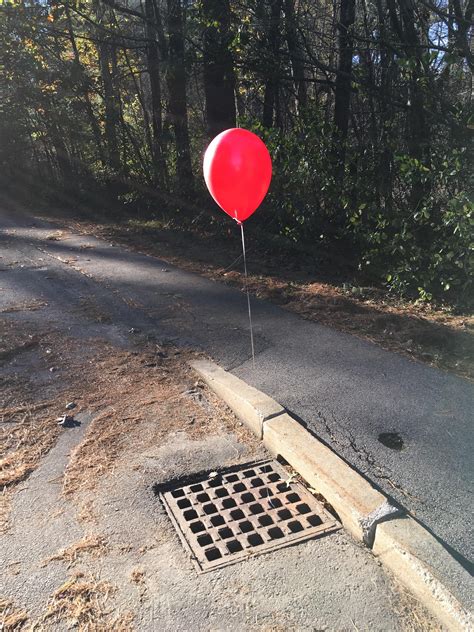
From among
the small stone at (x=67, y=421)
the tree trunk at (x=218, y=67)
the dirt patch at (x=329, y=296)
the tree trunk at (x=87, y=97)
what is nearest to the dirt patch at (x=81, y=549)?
the small stone at (x=67, y=421)

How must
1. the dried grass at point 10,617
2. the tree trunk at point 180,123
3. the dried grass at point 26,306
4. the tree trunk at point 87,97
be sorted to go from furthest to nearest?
the tree trunk at point 87,97
the tree trunk at point 180,123
the dried grass at point 26,306
the dried grass at point 10,617

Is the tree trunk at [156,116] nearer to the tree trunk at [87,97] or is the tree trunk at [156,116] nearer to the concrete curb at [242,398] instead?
the tree trunk at [87,97]

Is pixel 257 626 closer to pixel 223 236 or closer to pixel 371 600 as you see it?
pixel 371 600

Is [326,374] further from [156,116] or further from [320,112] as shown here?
[156,116]

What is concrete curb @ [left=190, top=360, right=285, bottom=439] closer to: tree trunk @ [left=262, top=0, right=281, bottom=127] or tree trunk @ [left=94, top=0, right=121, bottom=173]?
tree trunk @ [left=262, top=0, right=281, bottom=127]

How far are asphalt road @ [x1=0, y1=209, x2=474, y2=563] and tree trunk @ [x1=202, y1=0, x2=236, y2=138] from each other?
401 centimetres

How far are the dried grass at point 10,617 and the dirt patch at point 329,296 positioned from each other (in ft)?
12.4

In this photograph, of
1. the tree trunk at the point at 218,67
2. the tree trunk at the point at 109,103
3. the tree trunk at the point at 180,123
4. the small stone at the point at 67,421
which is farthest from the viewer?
the tree trunk at the point at 109,103

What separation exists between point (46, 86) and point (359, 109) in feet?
38.2

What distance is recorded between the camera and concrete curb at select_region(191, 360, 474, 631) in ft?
7.14

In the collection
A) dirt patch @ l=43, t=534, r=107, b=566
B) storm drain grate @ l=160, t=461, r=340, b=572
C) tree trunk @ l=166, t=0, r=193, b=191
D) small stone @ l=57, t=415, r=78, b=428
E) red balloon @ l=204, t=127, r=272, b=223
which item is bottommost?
storm drain grate @ l=160, t=461, r=340, b=572

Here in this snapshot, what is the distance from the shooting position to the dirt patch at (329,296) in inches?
199

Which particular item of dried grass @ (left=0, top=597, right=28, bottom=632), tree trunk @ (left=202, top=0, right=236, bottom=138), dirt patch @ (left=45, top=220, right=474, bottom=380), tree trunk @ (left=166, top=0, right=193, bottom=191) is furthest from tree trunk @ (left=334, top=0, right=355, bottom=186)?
dried grass @ (left=0, top=597, right=28, bottom=632)

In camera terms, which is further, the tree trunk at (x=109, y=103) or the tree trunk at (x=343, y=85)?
the tree trunk at (x=109, y=103)
